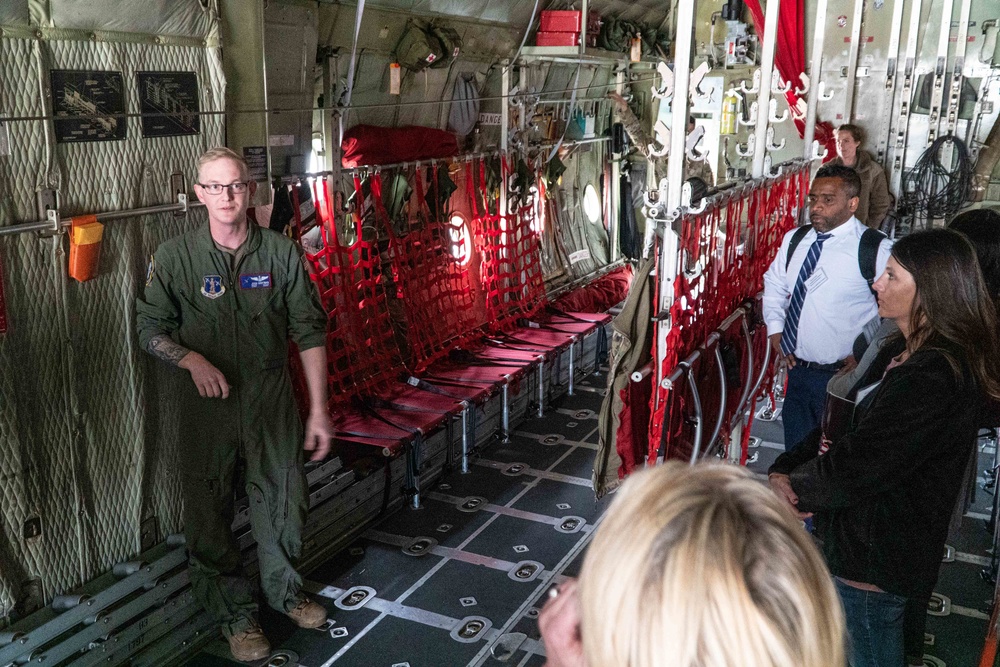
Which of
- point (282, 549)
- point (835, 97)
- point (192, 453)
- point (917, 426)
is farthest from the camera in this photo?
point (835, 97)

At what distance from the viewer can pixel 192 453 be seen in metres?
4.01

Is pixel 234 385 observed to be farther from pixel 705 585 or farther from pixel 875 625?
pixel 705 585

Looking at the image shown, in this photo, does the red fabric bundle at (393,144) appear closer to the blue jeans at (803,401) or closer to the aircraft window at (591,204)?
the blue jeans at (803,401)

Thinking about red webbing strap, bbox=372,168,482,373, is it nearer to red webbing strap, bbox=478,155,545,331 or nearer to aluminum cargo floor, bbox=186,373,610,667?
red webbing strap, bbox=478,155,545,331

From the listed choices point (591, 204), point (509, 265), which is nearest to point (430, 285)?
point (509, 265)

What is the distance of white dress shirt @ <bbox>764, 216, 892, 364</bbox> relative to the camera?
15.4ft

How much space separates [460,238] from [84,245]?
13.3 feet

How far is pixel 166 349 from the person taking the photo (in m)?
3.81

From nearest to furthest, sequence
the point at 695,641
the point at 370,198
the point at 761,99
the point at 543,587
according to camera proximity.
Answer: the point at 695,641, the point at 543,587, the point at 761,99, the point at 370,198

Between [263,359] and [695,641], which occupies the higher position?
[695,641]

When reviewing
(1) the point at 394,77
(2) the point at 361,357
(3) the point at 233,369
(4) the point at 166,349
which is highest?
(1) the point at 394,77

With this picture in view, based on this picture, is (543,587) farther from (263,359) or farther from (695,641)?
(695,641)

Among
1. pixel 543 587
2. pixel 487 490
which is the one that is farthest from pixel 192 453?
pixel 487 490

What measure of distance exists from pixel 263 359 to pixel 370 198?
2707 mm
